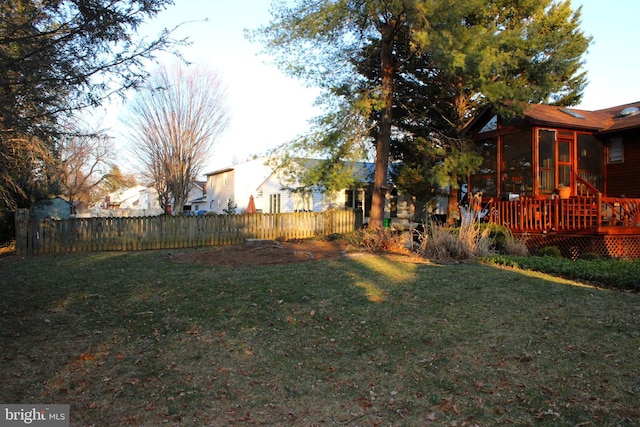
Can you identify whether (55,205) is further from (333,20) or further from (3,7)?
(3,7)

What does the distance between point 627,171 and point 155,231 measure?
16.3 meters

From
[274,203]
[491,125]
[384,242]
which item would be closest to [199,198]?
[274,203]

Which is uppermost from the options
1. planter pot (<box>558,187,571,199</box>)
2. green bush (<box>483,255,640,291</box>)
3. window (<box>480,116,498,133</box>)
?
window (<box>480,116,498,133</box>)

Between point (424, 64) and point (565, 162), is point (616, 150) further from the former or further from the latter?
point (424, 64)

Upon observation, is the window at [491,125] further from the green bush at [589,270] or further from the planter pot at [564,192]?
the green bush at [589,270]

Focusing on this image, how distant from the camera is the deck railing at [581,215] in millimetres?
12055

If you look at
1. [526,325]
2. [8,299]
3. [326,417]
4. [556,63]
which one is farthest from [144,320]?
[556,63]

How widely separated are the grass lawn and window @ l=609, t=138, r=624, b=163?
35.2ft

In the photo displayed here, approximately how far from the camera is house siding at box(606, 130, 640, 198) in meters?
15.6

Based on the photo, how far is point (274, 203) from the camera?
91.5 ft

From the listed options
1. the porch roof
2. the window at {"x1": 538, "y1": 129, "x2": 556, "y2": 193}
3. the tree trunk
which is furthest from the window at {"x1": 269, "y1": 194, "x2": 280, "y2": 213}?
the window at {"x1": 538, "y1": 129, "x2": 556, "y2": 193}

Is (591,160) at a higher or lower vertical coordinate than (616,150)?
lower

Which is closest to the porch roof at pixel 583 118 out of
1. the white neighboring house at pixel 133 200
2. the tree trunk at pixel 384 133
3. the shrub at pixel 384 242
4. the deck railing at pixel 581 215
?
the deck railing at pixel 581 215

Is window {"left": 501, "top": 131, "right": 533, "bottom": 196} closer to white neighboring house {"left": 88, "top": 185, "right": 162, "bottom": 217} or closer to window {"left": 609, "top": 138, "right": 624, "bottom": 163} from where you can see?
window {"left": 609, "top": 138, "right": 624, "bottom": 163}
